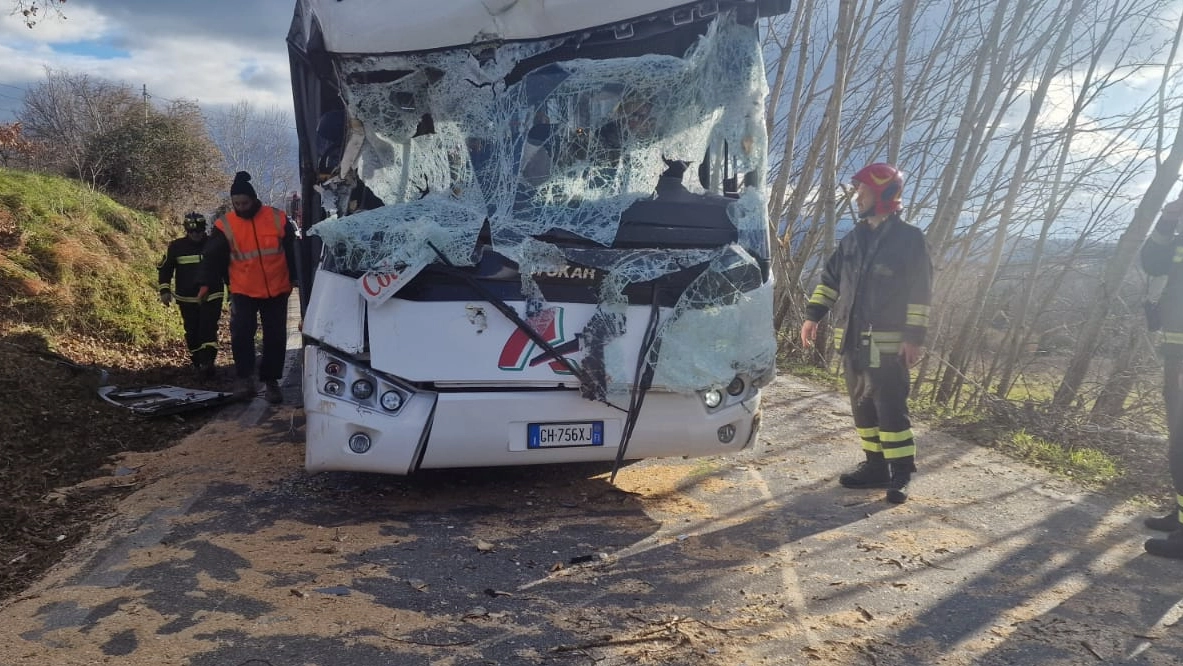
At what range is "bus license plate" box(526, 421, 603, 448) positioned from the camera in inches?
162

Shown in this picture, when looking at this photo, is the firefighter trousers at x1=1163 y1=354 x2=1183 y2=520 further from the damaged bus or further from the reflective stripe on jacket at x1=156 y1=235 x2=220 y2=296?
the reflective stripe on jacket at x1=156 y1=235 x2=220 y2=296

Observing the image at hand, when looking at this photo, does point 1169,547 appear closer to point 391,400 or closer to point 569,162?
point 569,162

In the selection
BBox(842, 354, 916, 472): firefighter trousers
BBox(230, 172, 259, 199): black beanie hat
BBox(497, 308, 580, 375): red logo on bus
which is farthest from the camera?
BBox(230, 172, 259, 199): black beanie hat

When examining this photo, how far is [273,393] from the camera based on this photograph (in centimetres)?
719

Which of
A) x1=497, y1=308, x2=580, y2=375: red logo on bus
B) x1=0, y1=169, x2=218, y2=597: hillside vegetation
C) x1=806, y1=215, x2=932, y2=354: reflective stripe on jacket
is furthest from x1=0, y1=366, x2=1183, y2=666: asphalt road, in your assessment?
x1=806, y1=215, x2=932, y2=354: reflective stripe on jacket

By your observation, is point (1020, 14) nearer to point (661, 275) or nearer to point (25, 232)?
point (661, 275)

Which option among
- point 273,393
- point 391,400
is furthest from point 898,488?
point 273,393

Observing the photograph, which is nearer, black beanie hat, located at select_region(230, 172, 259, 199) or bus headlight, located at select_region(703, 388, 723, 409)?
bus headlight, located at select_region(703, 388, 723, 409)

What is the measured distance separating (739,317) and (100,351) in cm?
726

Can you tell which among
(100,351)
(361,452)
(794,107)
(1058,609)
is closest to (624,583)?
(361,452)

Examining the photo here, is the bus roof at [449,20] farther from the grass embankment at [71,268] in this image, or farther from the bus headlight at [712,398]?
the grass embankment at [71,268]

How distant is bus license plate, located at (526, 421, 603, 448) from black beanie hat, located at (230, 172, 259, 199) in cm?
398

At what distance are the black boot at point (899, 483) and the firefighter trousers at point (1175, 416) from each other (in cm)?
129

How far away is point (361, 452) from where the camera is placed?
3.97 m
